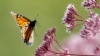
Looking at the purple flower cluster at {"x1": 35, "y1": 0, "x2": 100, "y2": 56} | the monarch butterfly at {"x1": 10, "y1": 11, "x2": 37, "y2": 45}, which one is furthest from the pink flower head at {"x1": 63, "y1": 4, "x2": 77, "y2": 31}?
the monarch butterfly at {"x1": 10, "y1": 11, "x2": 37, "y2": 45}

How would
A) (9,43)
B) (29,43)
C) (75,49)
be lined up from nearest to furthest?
(29,43), (75,49), (9,43)

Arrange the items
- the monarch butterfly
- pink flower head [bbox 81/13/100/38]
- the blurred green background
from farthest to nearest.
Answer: the blurred green background → the monarch butterfly → pink flower head [bbox 81/13/100/38]

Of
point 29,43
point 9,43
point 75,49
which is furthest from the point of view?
point 9,43

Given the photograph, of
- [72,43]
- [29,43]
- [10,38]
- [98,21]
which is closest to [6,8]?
[10,38]

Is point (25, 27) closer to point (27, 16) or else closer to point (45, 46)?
point (45, 46)

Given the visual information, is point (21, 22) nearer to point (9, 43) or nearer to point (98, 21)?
point (98, 21)

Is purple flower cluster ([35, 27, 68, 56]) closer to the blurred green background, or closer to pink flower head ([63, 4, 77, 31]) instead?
pink flower head ([63, 4, 77, 31])
